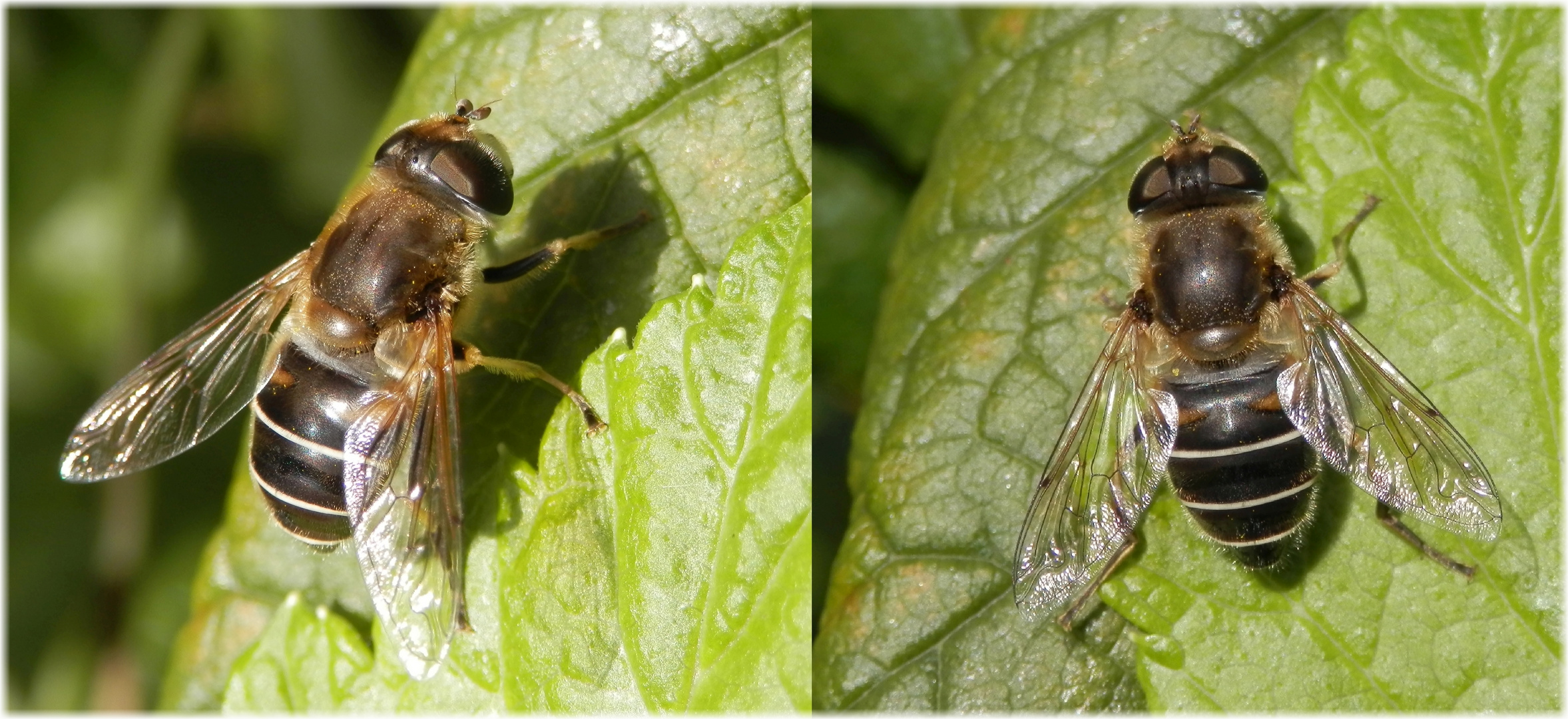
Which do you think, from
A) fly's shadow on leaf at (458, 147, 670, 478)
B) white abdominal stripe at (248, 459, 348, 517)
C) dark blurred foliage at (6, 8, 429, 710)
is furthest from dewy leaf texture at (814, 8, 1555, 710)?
dark blurred foliage at (6, 8, 429, 710)

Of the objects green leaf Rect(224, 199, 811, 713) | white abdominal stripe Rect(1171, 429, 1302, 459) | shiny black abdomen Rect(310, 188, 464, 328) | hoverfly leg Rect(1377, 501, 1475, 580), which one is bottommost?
hoverfly leg Rect(1377, 501, 1475, 580)

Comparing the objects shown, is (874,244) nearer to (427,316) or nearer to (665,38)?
(665,38)

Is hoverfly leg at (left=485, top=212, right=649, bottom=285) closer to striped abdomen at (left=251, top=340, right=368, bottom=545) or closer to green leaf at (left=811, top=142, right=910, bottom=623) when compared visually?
striped abdomen at (left=251, top=340, right=368, bottom=545)

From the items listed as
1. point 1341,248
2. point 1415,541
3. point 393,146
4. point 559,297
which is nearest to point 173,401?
point 393,146

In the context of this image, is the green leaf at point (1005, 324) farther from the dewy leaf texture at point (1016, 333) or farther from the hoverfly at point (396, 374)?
the hoverfly at point (396, 374)

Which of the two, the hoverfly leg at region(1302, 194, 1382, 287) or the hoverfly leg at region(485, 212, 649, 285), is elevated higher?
the hoverfly leg at region(485, 212, 649, 285)

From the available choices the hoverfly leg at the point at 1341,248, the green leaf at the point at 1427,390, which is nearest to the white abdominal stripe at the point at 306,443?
the green leaf at the point at 1427,390

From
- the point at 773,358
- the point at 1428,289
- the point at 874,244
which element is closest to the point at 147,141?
the point at 874,244

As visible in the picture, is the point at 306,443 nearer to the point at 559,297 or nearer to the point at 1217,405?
the point at 559,297
